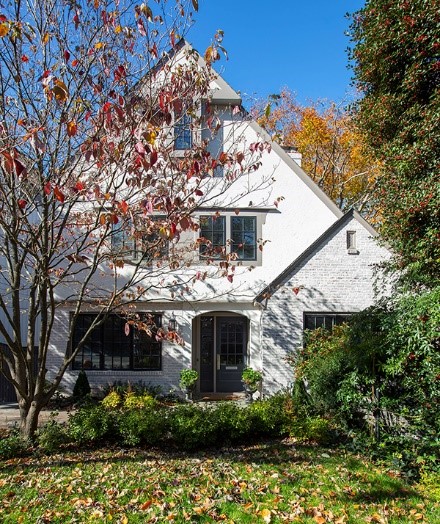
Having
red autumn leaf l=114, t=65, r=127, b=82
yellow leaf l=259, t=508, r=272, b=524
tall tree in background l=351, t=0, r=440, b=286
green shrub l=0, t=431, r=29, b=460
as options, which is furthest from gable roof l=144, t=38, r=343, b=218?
yellow leaf l=259, t=508, r=272, b=524

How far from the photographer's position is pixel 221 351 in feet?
48.8

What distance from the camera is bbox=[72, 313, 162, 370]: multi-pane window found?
14133 mm

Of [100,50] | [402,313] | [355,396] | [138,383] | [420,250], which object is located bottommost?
[138,383]

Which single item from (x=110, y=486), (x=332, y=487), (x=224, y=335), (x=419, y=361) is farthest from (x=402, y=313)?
(x=224, y=335)

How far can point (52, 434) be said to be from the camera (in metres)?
7.93

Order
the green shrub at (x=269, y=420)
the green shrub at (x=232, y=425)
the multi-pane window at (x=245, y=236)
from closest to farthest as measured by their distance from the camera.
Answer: the green shrub at (x=232, y=425) < the green shrub at (x=269, y=420) < the multi-pane window at (x=245, y=236)

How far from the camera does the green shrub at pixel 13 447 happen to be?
7.56 m

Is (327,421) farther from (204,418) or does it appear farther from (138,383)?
(138,383)

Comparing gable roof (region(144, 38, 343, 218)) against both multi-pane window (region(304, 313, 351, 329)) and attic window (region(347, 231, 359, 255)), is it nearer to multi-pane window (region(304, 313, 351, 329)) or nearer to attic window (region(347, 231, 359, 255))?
attic window (region(347, 231, 359, 255))

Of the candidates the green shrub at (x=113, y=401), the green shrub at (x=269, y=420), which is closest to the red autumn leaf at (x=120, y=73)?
the green shrub at (x=269, y=420)

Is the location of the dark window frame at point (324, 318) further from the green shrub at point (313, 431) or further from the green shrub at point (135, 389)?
the green shrub at point (313, 431)

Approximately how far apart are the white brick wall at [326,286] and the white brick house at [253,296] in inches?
1.1

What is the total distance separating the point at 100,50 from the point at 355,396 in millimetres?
6828

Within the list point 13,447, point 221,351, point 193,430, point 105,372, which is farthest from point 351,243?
point 13,447
